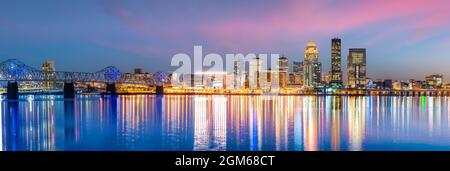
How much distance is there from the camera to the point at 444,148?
750 inches

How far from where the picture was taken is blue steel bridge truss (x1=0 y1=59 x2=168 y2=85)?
88.5 metres

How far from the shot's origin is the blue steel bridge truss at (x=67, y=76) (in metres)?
88.5

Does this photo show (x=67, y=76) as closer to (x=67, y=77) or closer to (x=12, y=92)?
(x=67, y=77)

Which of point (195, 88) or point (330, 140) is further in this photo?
point (195, 88)

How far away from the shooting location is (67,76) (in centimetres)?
10562

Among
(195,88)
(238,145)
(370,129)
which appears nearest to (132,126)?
(238,145)

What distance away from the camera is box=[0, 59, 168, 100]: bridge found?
8212 cm

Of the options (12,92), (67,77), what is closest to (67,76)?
(67,77)

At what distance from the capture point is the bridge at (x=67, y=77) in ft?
269
